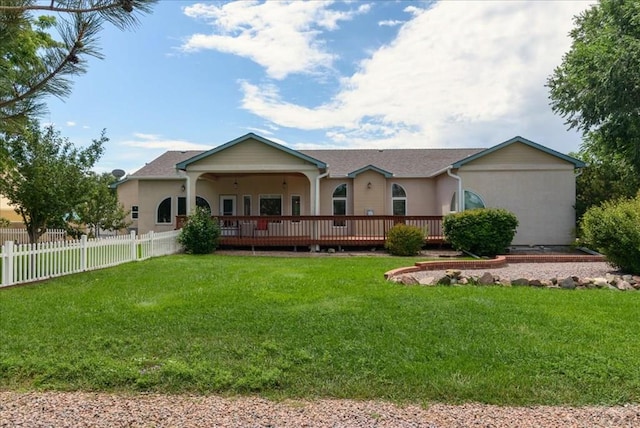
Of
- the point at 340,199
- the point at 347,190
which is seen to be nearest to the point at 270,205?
the point at 340,199

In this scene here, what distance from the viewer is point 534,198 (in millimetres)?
16219

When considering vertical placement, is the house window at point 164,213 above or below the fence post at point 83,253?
above

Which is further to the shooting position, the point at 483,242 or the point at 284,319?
the point at 483,242

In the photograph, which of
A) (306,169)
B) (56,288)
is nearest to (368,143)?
(306,169)

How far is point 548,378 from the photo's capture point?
Result: 353cm

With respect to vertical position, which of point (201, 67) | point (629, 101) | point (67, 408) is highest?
point (201, 67)

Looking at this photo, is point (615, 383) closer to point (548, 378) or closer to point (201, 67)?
point (548, 378)

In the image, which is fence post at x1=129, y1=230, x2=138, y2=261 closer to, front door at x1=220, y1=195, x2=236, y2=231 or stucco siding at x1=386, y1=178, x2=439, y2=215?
front door at x1=220, y1=195, x2=236, y2=231

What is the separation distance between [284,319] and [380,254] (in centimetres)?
1003

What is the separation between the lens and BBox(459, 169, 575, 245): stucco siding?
52.9ft

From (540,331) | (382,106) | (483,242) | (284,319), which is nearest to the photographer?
(540,331)

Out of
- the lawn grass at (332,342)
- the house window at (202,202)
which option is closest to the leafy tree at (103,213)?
the house window at (202,202)

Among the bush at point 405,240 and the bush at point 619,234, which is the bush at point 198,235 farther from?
the bush at point 619,234

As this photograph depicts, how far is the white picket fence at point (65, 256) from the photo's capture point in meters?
7.98
